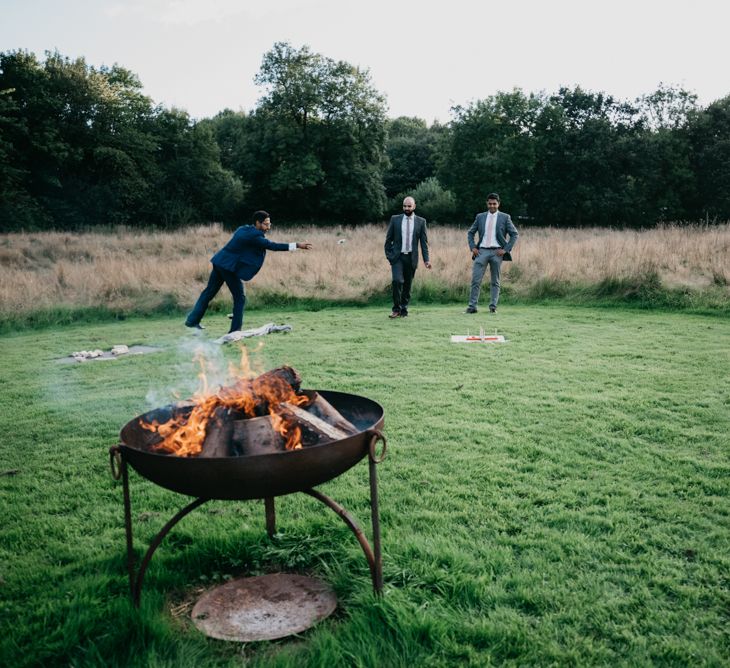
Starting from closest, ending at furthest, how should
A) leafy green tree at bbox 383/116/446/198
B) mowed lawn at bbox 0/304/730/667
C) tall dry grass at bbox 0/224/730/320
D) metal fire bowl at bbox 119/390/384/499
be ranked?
1. metal fire bowl at bbox 119/390/384/499
2. mowed lawn at bbox 0/304/730/667
3. tall dry grass at bbox 0/224/730/320
4. leafy green tree at bbox 383/116/446/198

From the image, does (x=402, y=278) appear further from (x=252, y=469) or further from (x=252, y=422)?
(x=252, y=469)

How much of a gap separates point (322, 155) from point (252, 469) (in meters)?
43.8

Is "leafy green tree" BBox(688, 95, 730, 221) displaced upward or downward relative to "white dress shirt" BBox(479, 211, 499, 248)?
upward

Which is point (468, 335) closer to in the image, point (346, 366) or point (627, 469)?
point (346, 366)

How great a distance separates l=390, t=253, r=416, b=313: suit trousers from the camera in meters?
11.3

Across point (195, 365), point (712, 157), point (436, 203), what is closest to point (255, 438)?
point (195, 365)

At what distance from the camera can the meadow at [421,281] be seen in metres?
12.2

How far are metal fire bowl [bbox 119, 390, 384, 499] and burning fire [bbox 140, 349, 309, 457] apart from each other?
0.23 m

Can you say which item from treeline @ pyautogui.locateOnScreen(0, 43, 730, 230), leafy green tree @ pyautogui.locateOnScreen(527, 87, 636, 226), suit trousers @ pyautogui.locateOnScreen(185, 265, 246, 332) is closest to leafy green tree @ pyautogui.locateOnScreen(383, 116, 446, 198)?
treeline @ pyautogui.locateOnScreen(0, 43, 730, 230)

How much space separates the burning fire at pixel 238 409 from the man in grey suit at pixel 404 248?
8.40 meters

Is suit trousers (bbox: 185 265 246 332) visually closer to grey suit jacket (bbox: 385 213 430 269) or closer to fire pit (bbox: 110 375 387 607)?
grey suit jacket (bbox: 385 213 430 269)


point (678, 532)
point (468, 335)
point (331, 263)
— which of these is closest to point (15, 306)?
point (331, 263)

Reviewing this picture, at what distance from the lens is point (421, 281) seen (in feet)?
45.3

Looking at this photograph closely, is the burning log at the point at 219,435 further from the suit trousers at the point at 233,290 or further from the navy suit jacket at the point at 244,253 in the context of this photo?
the suit trousers at the point at 233,290
